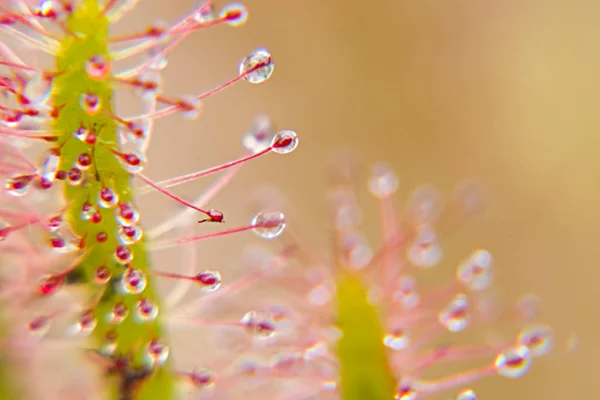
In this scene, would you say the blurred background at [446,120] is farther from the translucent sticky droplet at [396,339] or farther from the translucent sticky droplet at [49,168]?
the translucent sticky droplet at [49,168]

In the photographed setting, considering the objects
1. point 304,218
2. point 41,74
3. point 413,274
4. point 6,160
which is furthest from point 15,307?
point 413,274

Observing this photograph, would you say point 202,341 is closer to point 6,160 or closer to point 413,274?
point 413,274

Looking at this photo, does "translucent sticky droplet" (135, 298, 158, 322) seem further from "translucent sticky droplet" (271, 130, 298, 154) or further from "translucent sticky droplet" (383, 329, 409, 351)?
"translucent sticky droplet" (383, 329, 409, 351)

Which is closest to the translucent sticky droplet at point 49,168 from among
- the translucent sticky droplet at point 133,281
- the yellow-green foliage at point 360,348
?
the translucent sticky droplet at point 133,281

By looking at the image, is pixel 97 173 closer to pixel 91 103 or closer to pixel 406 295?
pixel 91 103

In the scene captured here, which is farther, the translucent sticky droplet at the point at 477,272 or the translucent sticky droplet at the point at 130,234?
the translucent sticky droplet at the point at 477,272

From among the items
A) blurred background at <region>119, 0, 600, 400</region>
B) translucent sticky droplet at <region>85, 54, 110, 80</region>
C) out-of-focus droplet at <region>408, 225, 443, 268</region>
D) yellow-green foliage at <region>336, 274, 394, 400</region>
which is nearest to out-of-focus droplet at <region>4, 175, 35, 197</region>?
translucent sticky droplet at <region>85, 54, 110, 80</region>
